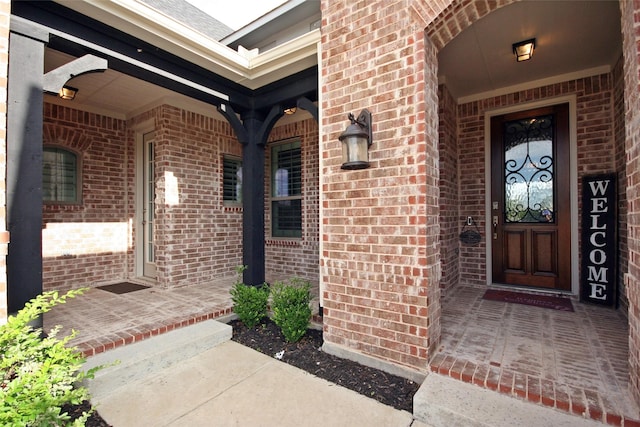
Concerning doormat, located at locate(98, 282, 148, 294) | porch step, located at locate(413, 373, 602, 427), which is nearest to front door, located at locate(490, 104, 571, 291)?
porch step, located at locate(413, 373, 602, 427)

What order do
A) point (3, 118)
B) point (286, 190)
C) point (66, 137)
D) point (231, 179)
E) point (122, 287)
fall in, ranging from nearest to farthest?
point (3, 118) → point (66, 137) → point (122, 287) → point (231, 179) → point (286, 190)

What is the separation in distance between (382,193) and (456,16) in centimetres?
143

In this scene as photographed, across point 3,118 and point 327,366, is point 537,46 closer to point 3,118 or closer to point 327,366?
point 327,366

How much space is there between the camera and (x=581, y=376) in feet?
6.78

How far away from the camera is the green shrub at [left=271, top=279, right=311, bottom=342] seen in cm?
296

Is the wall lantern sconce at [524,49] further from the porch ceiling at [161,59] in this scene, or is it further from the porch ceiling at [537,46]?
the porch ceiling at [161,59]

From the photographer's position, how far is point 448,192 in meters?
4.24

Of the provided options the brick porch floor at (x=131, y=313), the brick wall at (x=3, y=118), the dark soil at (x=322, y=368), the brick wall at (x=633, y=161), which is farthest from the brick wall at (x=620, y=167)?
the brick wall at (x=3, y=118)

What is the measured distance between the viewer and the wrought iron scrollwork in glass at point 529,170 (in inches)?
161

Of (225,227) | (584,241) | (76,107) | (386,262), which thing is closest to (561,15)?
(584,241)

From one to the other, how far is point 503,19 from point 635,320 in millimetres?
2691

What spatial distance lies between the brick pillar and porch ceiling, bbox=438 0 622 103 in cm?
111

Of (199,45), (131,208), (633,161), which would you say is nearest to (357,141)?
(633,161)

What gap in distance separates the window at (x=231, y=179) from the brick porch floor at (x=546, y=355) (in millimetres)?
3932
